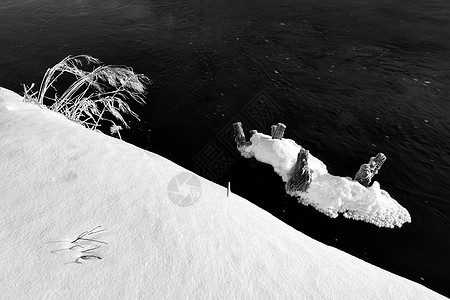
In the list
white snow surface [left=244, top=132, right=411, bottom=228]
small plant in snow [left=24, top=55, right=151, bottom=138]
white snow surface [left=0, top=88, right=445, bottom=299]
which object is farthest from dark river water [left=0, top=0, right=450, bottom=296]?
white snow surface [left=0, top=88, right=445, bottom=299]

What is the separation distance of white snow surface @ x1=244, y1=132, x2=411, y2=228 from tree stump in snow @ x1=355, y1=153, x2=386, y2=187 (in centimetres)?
28

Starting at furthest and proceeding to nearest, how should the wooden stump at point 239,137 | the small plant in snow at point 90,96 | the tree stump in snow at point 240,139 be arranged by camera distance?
the tree stump in snow at point 240,139
the wooden stump at point 239,137
the small plant in snow at point 90,96

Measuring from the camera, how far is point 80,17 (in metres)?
28.1

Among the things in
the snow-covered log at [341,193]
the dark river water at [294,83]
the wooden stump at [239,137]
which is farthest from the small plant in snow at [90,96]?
the snow-covered log at [341,193]

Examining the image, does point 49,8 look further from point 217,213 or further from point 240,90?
point 217,213

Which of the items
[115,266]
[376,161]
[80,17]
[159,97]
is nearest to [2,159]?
[115,266]

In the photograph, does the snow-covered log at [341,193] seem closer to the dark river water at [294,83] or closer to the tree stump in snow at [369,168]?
the tree stump in snow at [369,168]

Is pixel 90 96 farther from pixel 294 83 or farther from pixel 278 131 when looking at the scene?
pixel 294 83

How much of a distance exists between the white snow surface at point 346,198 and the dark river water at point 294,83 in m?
0.39

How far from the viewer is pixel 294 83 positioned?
19266 millimetres

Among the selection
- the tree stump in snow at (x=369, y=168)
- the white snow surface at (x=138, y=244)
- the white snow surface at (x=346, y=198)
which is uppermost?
the white snow surface at (x=138, y=244)

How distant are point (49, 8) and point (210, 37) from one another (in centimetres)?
2016

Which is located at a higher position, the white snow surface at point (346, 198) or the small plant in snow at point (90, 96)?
the small plant in snow at point (90, 96)

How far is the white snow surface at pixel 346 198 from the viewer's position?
37.1 feet
